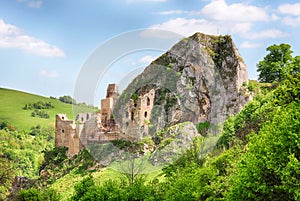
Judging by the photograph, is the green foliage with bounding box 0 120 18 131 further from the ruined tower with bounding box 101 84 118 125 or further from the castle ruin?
the ruined tower with bounding box 101 84 118 125

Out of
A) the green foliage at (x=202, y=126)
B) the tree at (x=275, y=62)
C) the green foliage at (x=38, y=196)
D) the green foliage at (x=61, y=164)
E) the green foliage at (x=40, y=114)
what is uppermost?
the tree at (x=275, y=62)

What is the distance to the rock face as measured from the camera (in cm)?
6072

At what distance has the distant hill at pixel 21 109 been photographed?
139m

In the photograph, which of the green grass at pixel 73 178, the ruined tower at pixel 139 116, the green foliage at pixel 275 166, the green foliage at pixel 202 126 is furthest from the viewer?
the ruined tower at pixel 139 116

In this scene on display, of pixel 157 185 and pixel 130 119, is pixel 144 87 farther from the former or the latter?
pixel 157 185

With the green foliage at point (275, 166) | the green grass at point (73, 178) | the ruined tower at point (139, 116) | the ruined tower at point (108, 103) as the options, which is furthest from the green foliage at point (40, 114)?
the green foliage at point (275, 166)

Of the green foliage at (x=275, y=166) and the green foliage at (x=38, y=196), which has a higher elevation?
the green foliage at (x=275, y=166)


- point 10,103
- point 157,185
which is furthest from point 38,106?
point 157,185

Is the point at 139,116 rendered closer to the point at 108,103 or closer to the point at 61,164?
the point at 108,103

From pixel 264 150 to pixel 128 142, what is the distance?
36.3 metres

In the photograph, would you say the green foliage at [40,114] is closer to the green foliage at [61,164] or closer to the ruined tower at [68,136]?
the ruined tower at [68,136]

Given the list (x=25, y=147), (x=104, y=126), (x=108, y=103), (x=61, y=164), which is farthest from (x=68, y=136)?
(x=25, y=147)

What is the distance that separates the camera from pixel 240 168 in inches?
984

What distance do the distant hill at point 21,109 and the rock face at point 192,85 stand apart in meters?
66.9
